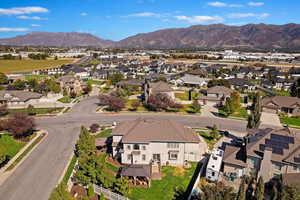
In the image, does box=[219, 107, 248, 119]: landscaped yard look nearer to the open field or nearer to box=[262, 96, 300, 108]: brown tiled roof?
box=[262, 96, 300, 108]: brown tiled roof

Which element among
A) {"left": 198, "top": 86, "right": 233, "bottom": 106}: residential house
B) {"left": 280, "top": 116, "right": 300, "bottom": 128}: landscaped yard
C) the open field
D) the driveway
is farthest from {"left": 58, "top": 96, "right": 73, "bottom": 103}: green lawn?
the open field

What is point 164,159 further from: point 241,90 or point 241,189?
point 241,90

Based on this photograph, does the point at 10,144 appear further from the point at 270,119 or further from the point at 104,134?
the point at 270,119

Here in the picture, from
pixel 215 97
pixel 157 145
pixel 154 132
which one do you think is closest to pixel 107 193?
pixel 157 145

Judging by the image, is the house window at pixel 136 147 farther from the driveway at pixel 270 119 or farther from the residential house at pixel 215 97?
the residential house at pixel 215 97

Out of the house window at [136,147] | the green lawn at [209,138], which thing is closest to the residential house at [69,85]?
the green lawn at [209,138]

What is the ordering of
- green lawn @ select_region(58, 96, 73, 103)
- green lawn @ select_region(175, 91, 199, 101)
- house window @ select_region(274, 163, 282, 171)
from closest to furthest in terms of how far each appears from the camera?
1. house window @ select_region(274, 163, 282, 171)
2. green lawn @ select_region(58, 96, 73, 103)
3. green lawn @ select_region(175, 91, 199, 101)
